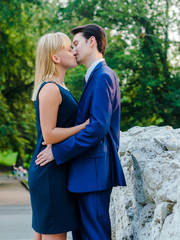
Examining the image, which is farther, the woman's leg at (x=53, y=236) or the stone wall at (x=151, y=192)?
the woman's leg at (x=53, y=236)

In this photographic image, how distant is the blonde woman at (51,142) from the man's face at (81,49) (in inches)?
7.5

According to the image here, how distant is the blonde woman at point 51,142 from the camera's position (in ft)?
9.12

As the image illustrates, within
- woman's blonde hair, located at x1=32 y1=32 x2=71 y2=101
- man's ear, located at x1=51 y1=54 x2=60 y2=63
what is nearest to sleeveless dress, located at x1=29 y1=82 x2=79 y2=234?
woman's blonde hair, located at x1=32 y1=32 x2=71 y2=101

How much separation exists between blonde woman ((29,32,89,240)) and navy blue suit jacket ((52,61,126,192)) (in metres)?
0.08

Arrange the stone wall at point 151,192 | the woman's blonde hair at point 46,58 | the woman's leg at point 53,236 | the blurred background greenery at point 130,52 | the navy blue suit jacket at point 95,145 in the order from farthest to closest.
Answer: the blurred background greenery at point 130,52, the woman's blonde hair at point 46,58, the woman's leg at point 53,236, the navy blue suit jacket at point 95,145, the stone wall at point 151,192

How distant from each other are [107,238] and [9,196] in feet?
41.2

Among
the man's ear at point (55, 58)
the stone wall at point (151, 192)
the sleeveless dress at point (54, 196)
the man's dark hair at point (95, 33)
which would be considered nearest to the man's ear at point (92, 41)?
the man's dark hair at point (95, 33)

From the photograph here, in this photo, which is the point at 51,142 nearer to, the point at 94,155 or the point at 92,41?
the point at 94,155

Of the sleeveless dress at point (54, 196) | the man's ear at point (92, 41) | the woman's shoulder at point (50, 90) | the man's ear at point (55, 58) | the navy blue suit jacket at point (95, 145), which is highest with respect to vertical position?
the man's ear at point (92, 41)

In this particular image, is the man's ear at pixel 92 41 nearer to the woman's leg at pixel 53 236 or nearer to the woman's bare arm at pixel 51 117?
the woman's bare arm at pixel 51 117

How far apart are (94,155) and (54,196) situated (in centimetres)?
41

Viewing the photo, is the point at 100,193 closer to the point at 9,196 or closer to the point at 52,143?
the point at 52,143

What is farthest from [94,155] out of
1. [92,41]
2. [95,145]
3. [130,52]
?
[130,52]

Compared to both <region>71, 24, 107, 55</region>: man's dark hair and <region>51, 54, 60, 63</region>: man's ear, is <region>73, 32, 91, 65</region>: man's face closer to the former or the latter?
<region>71, 24, 107, 55</region>: man's dark hair
